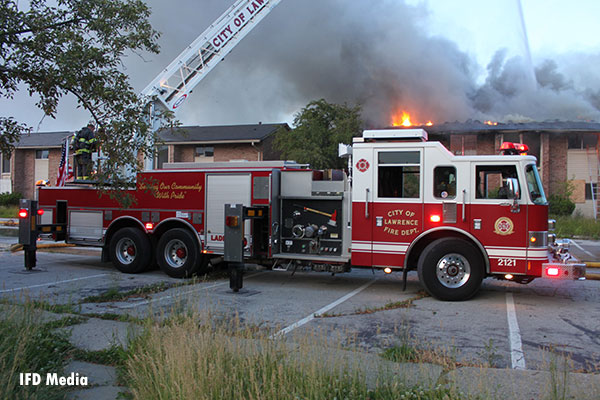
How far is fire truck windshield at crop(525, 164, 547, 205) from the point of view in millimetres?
7585

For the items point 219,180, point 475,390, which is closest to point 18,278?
point 219,180

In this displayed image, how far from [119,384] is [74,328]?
6.15 feet

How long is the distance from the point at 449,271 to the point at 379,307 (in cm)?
130

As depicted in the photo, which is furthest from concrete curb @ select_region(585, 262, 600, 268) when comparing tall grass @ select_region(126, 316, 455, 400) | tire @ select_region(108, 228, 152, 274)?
tire @ select_region(108, 228, 152, 274)

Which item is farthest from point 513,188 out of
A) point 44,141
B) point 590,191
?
point 44,141

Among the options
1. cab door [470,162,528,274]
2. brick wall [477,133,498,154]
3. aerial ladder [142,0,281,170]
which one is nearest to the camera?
cab door [470,162,528,274]

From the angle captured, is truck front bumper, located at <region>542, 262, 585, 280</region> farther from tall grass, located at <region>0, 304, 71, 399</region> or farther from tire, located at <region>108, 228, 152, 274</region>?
tire, located at <region>108, 228, 152, 274</region>

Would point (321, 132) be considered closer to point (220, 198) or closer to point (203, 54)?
point (203, 54)

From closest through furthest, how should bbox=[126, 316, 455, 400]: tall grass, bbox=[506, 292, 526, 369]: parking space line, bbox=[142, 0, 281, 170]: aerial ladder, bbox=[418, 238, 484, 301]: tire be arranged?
bbox=[126, 316, 455, 400]: tall grass, bbox=[506, 292, 526, 369]: parking space line, bbox=[418, 238, 484, 301]: tire, bbox=[142, 0, 281, 170]: aerial ladder

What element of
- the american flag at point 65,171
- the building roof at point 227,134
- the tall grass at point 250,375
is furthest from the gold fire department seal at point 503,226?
the building roof at point 227,134

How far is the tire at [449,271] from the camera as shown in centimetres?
767

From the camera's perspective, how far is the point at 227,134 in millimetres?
33000

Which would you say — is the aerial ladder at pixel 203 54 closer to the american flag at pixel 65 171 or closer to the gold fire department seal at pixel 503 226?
the american flag at pixel 65 171

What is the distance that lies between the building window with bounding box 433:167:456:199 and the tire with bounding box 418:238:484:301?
29.5 inches
